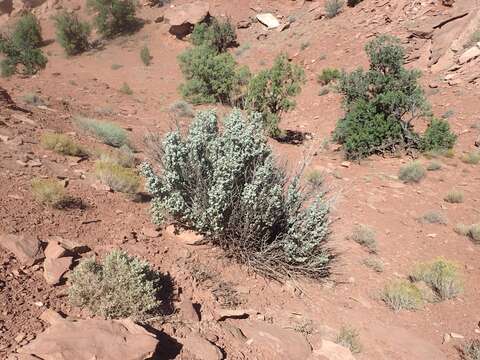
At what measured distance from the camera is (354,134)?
483 inches

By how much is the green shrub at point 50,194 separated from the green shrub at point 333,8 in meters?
23.8

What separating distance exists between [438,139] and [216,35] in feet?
64.0

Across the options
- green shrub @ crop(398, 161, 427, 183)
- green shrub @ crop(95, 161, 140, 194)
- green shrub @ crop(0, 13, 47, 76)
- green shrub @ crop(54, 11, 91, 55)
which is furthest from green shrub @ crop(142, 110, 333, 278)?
green shrub @ crop(54, 11, 91, 55)

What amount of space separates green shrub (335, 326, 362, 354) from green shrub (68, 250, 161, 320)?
2.01m

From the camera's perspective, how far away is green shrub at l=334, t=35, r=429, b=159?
12203 millimetres

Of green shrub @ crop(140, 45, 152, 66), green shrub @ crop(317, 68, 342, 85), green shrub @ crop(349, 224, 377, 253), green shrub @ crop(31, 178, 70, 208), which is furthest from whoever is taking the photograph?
green shrub @ crop(140, 45, 152, 66)

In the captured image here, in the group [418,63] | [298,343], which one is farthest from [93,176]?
[418,63]

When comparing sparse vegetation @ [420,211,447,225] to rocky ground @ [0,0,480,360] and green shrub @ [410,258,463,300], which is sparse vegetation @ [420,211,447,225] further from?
green shrub @ [410,258,463,300]

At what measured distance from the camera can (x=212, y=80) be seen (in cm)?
1666

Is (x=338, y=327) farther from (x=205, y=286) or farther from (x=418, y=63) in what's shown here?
(x=418, y=63)

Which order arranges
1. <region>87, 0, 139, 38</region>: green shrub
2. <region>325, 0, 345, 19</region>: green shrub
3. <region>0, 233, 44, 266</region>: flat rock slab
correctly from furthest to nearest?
<region>87, 0, 139, 38</region>: green shrub
<region>325, 0, 345, 19</region>: green shrub
<region>0, 233, 44, 266</region>: flat rock slab

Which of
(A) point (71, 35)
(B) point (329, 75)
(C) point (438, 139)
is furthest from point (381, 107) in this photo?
(A) point (71, 35)

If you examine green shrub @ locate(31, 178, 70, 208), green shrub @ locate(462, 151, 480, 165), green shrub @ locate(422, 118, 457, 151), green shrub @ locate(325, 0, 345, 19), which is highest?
green shrub @ locate(31, 178, 70, 208)

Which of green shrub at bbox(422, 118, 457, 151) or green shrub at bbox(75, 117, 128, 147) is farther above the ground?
green shrub at bbox(75, 117, 128, 147)
